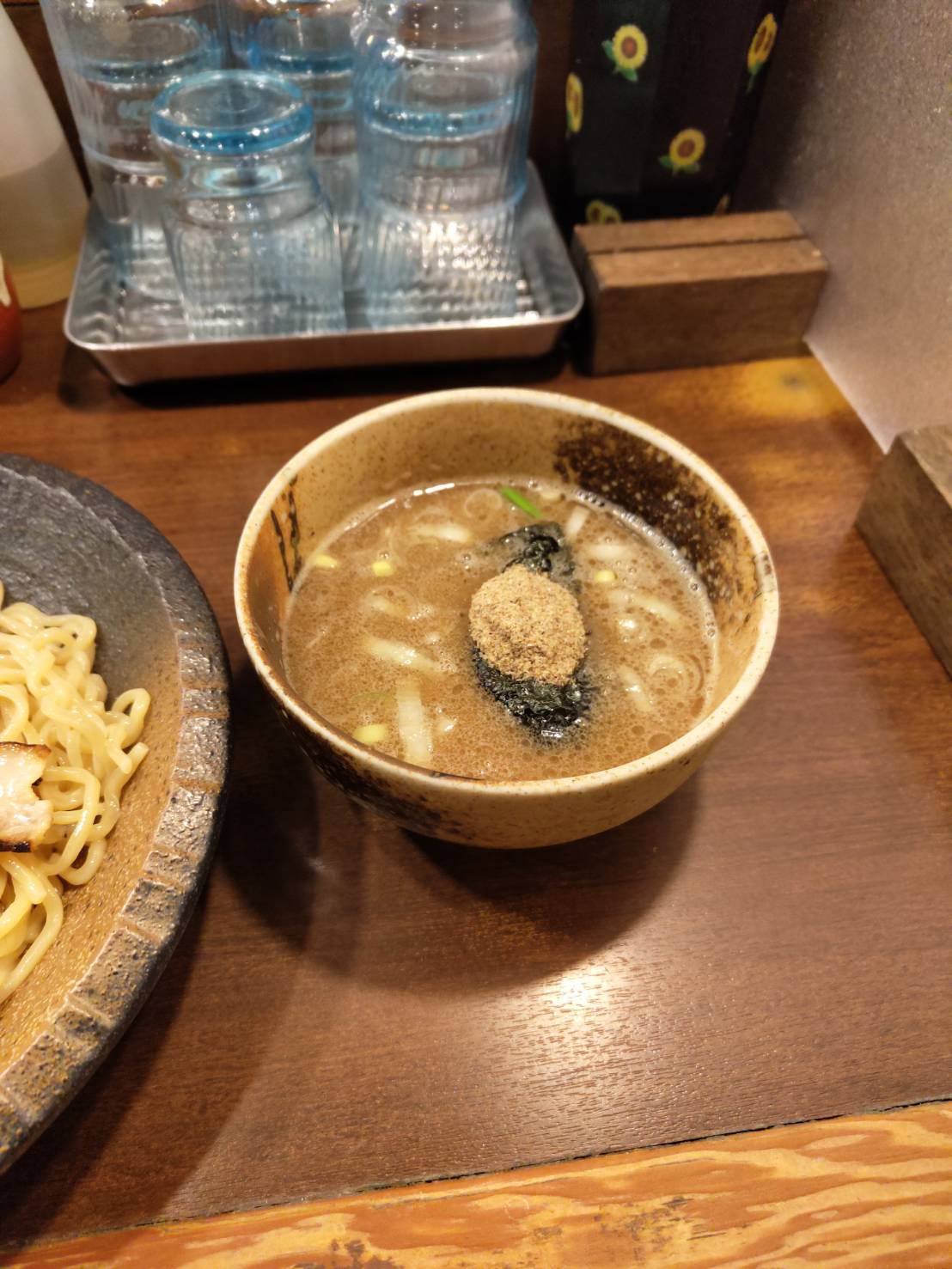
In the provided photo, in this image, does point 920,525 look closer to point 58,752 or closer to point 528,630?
point 528,630

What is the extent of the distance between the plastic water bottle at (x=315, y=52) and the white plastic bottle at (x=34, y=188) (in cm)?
38

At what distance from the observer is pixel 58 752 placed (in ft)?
3.28

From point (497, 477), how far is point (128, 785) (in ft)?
2.02

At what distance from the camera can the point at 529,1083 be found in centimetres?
87

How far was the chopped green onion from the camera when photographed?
3.87 feet

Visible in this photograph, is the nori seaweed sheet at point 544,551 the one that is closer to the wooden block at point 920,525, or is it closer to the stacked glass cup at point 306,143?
the wooden block at point 920,525

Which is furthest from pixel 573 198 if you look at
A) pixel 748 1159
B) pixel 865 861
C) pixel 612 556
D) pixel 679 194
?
pixel 748 1159

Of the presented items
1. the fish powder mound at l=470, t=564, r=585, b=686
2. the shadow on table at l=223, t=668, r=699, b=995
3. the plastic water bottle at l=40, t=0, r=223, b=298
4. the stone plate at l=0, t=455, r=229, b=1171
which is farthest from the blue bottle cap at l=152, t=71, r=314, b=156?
the shadow on table at l=223, t=668, r=699, b=995

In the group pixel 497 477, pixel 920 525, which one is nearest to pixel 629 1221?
pixel 497 477

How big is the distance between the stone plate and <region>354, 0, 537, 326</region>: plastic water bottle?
766 millimetres

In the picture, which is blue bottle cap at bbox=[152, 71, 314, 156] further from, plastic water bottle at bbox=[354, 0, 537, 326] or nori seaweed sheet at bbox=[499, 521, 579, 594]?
nori seaweed sheet at bbox=[499, 521, 579, 594]

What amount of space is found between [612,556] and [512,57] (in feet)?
3.24

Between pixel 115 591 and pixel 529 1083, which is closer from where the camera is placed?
pixel 529 1083

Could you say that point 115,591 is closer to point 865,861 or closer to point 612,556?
point 612,556
